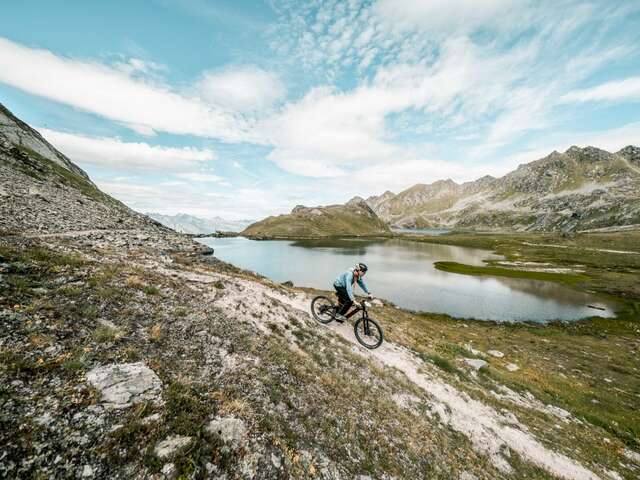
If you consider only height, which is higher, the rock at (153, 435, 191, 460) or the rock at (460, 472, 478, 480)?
the rock at (153, 435, 191, 460)

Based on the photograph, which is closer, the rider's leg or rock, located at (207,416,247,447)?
rock, located at (207,416,247,447)

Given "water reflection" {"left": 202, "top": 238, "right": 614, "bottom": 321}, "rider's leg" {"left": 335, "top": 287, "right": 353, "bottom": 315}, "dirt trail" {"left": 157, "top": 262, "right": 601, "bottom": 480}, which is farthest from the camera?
"water reflection" {"left": 202, "top": 238, "right": 614, "bottom": 321}

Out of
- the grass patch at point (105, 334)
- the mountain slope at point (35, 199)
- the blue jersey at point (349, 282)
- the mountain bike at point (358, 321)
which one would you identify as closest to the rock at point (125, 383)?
the grass patch at point (105, 334)

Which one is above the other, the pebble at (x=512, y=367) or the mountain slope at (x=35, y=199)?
the mountain slope at (x=35, y=199)

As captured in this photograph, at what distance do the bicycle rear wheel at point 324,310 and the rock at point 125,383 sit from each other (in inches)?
470

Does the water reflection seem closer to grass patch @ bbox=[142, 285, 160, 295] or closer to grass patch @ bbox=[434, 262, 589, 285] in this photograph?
grass patch @ bbox=[434, 262, 589, 285]

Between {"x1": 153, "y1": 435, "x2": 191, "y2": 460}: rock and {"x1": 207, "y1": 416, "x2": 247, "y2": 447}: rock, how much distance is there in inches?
26.2

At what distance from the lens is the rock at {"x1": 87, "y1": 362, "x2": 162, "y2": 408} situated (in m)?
6.45

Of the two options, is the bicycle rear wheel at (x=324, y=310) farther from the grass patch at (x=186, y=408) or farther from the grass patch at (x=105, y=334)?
the grass patch at (x=105, y=334)

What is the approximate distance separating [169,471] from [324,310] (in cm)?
1361

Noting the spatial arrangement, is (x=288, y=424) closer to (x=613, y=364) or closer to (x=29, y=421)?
(x=29, y=421)

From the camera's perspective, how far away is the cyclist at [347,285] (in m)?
16.1

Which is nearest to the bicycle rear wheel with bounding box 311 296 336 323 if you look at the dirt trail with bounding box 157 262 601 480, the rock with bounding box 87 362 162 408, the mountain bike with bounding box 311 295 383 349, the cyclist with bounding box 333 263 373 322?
the mountain bike with bounding box 311 295 383 349

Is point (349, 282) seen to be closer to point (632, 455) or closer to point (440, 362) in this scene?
point (440, 362)
